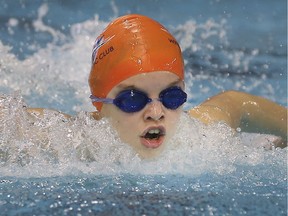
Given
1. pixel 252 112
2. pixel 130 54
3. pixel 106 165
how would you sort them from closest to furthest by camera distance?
pixel 106 165
pixel 130 54
pixel 252 112

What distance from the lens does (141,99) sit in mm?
2314

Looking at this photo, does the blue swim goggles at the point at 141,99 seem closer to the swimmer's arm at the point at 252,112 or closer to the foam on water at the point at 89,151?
the foam on water at the point at 89,151

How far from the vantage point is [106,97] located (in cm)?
245

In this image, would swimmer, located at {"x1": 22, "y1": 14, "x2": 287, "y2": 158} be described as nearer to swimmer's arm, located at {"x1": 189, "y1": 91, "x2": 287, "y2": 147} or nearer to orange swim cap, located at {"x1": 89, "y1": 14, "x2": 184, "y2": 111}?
orange swim cap, located at {"x1": 89, "y1": 14, "x2": 184, "y2": 111}

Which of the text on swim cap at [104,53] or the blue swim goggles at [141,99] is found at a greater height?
the text on swim cap at [104,53]

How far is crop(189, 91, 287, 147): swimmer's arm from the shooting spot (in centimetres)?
305

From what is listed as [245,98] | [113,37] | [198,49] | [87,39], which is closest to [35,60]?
[87,39]

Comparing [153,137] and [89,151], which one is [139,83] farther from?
[89,151]

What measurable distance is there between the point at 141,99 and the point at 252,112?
0.96 meters

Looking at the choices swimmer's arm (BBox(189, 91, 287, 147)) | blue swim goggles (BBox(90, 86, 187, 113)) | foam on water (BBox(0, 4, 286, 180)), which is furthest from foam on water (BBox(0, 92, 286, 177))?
swimmer's arm (BBox(189, 91, 287, 147))

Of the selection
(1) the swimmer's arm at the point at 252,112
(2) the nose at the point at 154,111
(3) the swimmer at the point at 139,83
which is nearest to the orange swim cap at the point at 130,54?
(3) the swimmer at the point at 139,83

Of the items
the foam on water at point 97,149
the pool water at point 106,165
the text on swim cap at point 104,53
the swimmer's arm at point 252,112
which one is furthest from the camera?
the swimmer's arm at point 252,112

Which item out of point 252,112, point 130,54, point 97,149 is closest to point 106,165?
point 97,149

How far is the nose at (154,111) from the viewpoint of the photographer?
2.31 m
